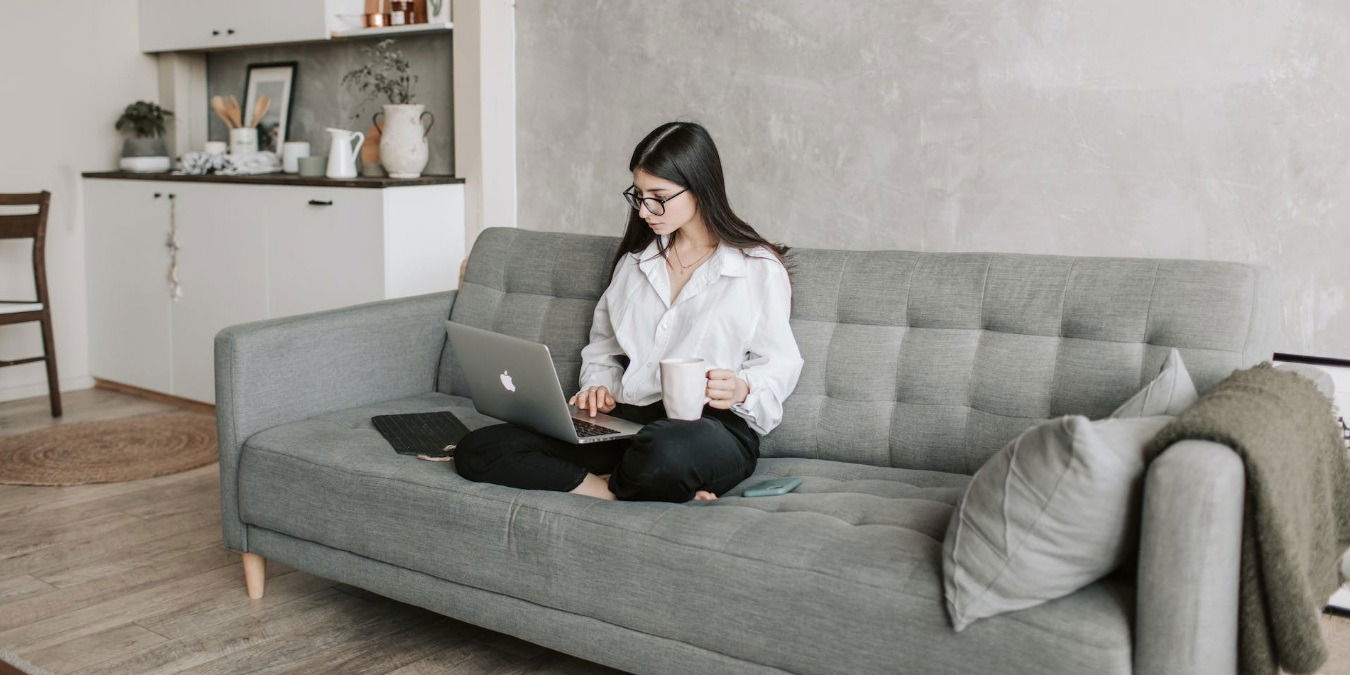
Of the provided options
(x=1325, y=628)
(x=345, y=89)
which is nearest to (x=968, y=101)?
(x=1325, y=628)

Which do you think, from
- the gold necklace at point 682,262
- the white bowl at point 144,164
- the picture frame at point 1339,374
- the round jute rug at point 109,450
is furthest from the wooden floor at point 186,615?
the white bowl at point 144,164

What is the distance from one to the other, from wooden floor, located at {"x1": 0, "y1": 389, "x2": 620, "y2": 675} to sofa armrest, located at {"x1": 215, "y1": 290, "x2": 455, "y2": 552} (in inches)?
8.1

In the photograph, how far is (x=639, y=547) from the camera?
1958 mm

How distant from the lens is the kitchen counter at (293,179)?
13.1 feet

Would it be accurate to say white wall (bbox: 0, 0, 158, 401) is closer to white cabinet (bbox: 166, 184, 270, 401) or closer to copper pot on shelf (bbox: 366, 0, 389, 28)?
white cabinet (bbox: 166, 184, 270, 401)

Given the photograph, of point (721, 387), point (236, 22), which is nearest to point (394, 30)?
point (236, 22)

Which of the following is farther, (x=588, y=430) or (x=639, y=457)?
(x=588, y=430)

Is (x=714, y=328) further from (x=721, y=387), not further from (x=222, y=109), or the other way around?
(x=222, y=109)

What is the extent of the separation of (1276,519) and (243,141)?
166 inches

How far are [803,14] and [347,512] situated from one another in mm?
1934

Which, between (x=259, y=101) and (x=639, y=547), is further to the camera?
(x=259, y=101)

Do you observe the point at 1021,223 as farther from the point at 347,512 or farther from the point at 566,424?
the point at 347,512

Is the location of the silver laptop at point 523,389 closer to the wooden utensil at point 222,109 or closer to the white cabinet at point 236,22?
the white cabinet at point 236,22

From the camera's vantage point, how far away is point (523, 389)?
7.41ft
